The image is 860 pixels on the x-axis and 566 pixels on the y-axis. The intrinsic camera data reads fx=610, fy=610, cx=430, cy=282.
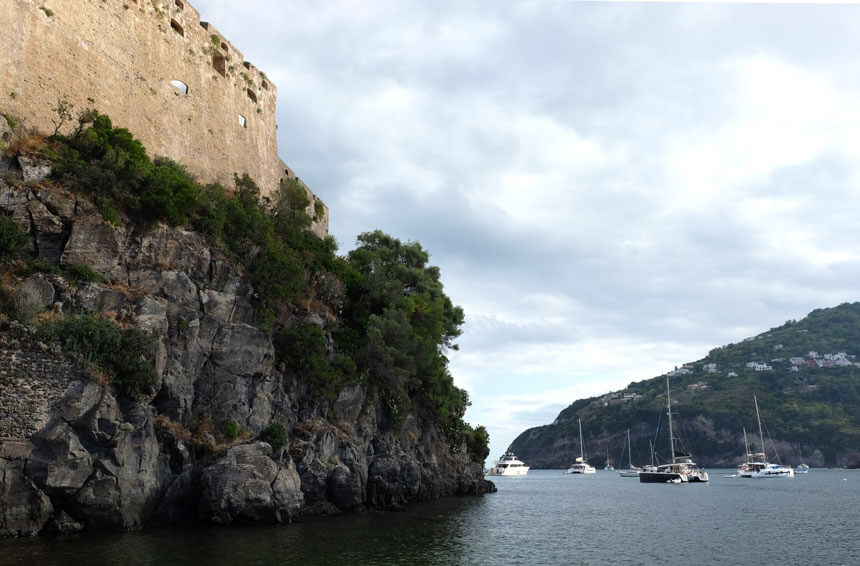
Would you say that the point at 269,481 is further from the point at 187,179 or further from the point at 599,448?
the point at 599,448

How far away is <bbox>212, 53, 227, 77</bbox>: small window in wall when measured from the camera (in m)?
36.2

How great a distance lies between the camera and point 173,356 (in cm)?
2391

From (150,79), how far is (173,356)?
51.3 feet

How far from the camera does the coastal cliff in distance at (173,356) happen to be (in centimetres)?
1922

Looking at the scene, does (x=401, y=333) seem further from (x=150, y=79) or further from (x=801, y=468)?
(x=801, y=468)

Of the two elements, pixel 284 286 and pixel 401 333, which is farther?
pixel 401 333

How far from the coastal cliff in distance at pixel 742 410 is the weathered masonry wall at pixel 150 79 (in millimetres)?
102048

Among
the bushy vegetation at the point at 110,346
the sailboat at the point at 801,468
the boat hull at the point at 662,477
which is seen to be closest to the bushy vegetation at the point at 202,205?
the bushy vegetation at the point at 110,346

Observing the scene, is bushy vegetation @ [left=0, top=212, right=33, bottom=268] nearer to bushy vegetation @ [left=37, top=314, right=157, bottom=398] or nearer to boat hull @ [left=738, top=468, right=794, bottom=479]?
bushy vegetation @ [left=37, top=314, right=157, bottom=398]

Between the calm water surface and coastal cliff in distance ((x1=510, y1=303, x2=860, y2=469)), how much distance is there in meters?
91.5

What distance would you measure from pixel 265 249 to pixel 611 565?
21.0 meters

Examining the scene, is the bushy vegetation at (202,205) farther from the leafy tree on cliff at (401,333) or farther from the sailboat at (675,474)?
the sailboat at (675,474)

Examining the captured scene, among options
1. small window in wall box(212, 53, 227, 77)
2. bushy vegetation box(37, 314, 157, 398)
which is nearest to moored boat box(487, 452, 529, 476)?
small window in wall box(212, 53, 227, 77)

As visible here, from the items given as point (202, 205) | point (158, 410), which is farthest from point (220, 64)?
point (158, 410)
